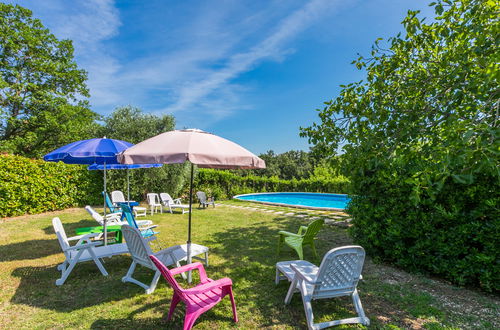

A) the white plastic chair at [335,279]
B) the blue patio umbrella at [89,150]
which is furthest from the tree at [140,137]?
the white plastic chair at [335,279]

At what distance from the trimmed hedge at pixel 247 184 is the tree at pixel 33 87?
449 inches

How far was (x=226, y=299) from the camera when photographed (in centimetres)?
354

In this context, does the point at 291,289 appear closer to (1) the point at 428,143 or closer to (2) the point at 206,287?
(2) the point at 206,287

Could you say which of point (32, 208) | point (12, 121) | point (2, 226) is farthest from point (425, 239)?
point (12, 121)

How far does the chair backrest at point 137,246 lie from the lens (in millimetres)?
3529

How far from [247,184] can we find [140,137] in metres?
11.1

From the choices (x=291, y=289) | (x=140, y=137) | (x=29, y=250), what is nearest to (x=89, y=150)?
(x=29, y=250)

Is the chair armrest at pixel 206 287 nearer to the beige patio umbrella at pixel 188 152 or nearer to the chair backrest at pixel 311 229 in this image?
the beige patio umbrella at pixel 188 152

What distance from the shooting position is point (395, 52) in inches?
223

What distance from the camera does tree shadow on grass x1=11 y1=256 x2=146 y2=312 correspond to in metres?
3.45

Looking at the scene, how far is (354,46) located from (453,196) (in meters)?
4.22

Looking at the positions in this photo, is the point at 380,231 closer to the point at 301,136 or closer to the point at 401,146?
the point at 401,146

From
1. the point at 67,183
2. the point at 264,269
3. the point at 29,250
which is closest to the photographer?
the point at 264,269

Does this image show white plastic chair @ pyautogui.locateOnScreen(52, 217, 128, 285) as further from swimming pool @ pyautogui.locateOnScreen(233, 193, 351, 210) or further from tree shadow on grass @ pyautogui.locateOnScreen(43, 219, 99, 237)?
swimming pool @ pyautogui.locateOnScreen(233, 193, 351, 210)
